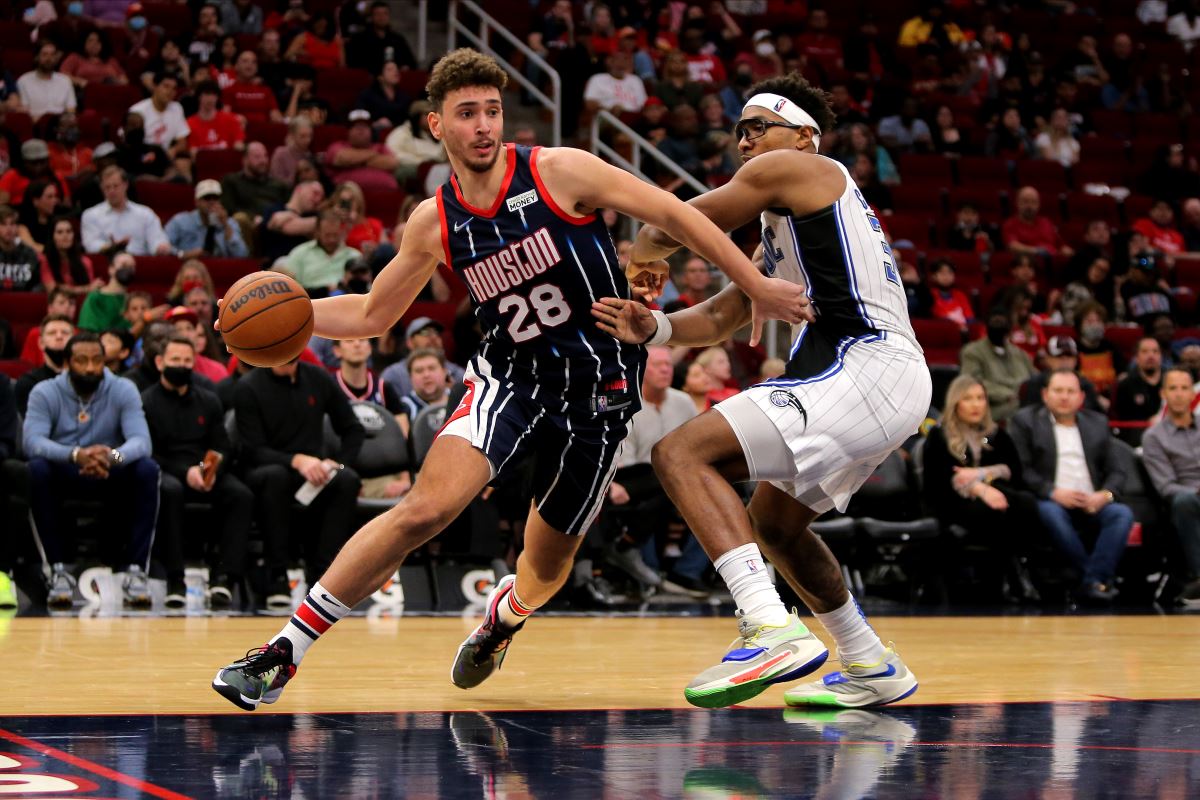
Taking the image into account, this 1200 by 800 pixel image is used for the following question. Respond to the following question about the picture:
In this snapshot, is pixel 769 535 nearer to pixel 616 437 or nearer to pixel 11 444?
pixel 616 437

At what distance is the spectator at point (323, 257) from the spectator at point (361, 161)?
5.28 feet

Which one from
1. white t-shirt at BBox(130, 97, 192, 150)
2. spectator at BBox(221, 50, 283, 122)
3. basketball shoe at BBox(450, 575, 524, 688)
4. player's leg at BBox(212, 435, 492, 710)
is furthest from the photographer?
spectator at BBox(221, 50, 283, 122)

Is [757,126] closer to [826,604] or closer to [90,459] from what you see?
[826,604]

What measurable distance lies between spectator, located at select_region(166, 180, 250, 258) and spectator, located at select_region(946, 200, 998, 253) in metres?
6.48

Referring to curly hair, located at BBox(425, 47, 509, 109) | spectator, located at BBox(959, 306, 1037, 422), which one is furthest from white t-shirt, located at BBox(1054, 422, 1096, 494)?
curly hair, located at BBox(425, 47, 509, 109)

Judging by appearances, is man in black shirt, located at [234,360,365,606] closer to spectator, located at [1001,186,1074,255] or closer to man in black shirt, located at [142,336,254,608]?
man in black shirt, located at [142,336,254,608]

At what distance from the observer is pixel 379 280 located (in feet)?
15.1

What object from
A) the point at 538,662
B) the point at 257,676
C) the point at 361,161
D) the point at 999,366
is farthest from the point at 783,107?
the point at 361,161

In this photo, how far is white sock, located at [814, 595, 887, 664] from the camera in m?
4.59

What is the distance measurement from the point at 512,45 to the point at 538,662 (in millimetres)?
10170

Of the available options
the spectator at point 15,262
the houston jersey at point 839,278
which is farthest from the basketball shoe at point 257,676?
the spectator at point 15,262

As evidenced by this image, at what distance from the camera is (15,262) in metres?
10.4

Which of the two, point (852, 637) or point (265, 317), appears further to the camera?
point (852, 637)

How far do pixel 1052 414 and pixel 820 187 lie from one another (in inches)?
235
